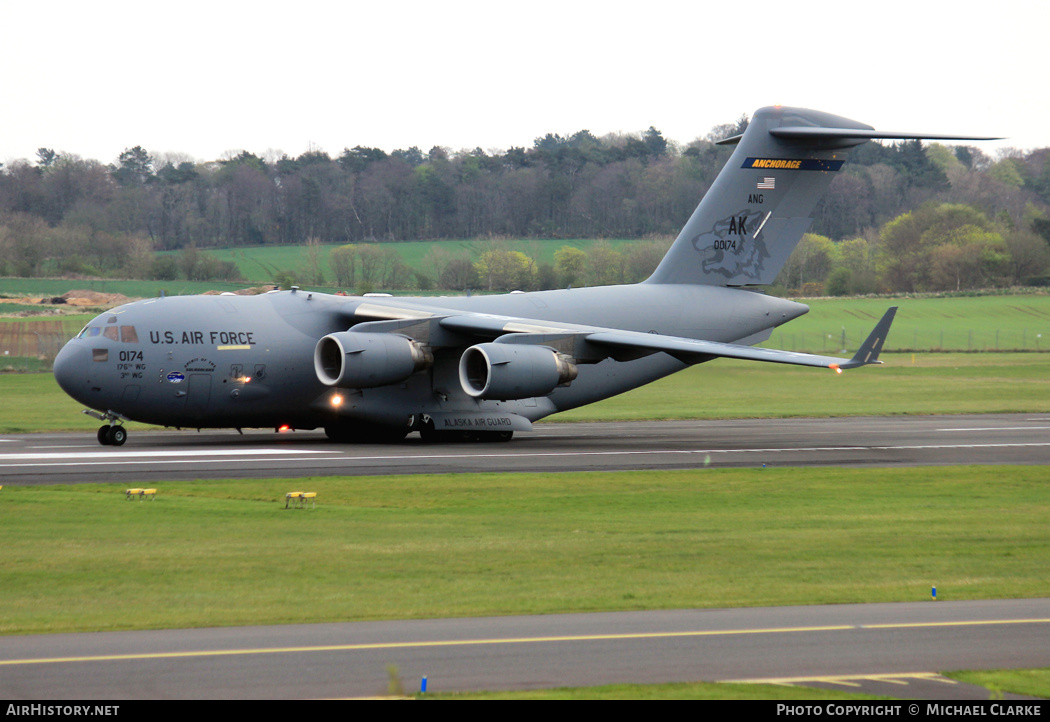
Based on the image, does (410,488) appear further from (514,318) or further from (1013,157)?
(1013,157)

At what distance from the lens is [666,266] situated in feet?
103

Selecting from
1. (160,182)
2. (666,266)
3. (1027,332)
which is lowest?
(1027,332)

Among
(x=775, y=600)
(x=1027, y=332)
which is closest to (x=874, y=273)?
(x=1027, y=332)

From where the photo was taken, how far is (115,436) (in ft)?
82.3

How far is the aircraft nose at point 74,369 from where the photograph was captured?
78.9 feet

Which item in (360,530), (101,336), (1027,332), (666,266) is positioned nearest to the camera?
(360,530)

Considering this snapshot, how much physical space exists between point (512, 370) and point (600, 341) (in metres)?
2.39

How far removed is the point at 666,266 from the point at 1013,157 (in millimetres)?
144557

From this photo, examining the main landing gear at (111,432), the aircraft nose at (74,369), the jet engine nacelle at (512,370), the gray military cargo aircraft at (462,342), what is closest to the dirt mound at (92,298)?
the gray military cargo aircraft at (462,342)

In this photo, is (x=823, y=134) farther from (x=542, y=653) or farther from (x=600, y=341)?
(x=542, y=653)

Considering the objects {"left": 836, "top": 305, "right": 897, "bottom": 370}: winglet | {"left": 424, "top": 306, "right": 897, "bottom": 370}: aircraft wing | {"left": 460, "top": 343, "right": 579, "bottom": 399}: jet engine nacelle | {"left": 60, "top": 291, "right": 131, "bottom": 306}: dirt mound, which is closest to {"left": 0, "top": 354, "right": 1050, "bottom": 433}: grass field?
{"left": 424, "top": 306, "right": 897, "bottom": 370}: aircraft wing

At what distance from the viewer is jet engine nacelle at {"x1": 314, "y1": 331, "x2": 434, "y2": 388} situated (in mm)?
24859

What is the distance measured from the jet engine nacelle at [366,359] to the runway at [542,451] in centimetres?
156

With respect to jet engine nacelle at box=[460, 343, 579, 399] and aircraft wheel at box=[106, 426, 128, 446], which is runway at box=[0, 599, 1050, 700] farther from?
aircraft wheel at box=[106, 426, 128, 446]
